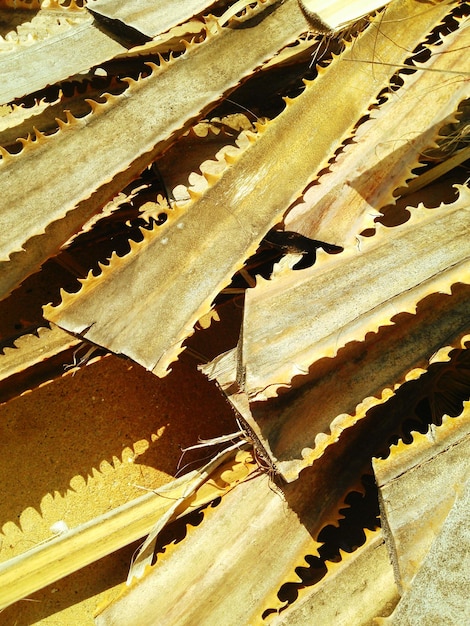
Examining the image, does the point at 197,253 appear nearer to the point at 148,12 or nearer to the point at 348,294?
the point at 348,294

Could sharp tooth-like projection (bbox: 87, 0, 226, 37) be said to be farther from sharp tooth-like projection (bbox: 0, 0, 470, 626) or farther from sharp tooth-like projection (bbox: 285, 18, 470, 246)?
sharp tooth-like projection (bbox: 285, 18, 470, 246)

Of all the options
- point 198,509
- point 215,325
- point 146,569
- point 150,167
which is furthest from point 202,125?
point 146,569

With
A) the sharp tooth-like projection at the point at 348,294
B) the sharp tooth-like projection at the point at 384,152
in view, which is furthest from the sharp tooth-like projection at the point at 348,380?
the sharp tooth-like projection at the point at 384,152

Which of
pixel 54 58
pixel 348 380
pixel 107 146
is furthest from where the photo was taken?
pixel 54 58

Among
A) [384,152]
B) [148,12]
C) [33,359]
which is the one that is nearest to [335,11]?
[384,152]

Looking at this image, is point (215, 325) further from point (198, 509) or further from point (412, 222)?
point (412, 222)

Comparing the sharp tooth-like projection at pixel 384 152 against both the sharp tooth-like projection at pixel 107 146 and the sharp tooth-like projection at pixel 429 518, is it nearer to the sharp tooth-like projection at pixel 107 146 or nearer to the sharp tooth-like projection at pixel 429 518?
the sharp tooth-like projection at pixel 107 146
